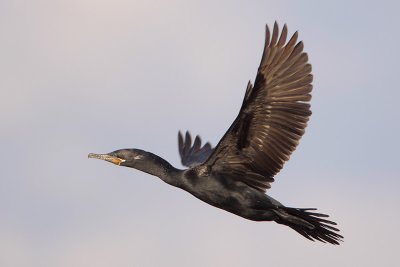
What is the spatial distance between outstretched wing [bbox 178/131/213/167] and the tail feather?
15.7 feet

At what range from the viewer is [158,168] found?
19156 millimetres

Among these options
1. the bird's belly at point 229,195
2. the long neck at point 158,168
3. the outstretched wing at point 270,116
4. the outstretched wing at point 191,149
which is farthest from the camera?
the outstretched wing at point 191,149

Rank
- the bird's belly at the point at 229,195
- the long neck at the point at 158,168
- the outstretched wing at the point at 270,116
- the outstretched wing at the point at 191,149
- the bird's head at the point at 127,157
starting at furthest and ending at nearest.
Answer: the outstretched wing at the point at 191,149
the bird's head at the point at 127,157
the long neck at the point at 158,168
the bird's belly at the point at 229,195
the outstretched wing at the point at 270,116

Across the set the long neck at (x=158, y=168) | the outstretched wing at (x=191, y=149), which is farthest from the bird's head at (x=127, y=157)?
the outstretched wing at (x=191, y=149)

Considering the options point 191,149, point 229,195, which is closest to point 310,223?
point 229,195

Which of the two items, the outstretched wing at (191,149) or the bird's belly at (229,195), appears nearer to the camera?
the bird's belly at (229,195)

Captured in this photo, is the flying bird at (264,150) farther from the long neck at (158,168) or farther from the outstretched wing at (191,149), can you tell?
the outstretched wing at (191,149)

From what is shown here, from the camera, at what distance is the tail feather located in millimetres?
18516

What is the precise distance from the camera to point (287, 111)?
59.9 ft

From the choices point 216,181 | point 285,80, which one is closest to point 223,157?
point 216,181

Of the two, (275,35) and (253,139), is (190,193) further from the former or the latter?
(275,35)

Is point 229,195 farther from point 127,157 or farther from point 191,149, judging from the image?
point 191,149

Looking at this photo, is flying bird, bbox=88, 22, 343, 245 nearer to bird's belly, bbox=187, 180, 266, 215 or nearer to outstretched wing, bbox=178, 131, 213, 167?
bird's belly, bbox=187, 180, 266, 215

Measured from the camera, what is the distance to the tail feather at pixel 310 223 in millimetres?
18516
